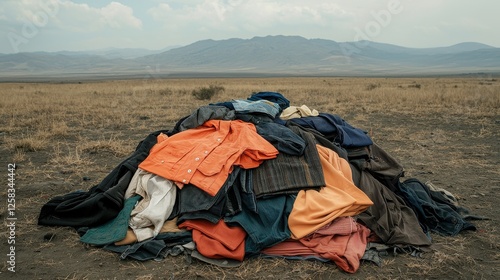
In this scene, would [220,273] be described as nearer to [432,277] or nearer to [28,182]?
[432,277]

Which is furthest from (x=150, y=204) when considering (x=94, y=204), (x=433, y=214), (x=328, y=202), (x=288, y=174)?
(x=433, y=214)

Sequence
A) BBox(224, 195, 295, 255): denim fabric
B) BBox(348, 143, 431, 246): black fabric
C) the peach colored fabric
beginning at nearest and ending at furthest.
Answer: BBox(224, 195, 295, 255): denim fabric < the peach colored fabric < BBox(348, 143, 431, 246): black fabric

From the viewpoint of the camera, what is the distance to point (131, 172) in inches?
161

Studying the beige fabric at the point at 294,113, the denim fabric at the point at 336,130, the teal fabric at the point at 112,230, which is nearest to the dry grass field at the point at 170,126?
the teal fabric at the point at 112,230

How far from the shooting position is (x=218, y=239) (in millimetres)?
3350

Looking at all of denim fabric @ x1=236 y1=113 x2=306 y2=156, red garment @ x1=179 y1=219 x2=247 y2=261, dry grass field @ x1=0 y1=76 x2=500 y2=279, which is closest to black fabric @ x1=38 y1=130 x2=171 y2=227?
dry grass field @ x1=0 y1=76 x2=500 y2=279

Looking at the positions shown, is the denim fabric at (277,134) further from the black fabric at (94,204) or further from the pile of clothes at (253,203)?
the black fabric at (94,204)

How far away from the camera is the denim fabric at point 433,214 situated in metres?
4.02

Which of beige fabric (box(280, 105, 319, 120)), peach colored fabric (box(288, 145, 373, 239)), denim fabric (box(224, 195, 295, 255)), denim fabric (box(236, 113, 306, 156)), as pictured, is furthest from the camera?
beige fabric (box(280, 105, 319, 120))

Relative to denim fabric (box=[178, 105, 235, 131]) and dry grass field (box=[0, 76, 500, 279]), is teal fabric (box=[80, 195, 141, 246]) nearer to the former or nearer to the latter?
dry grass field (box=[0, 76, 500, 279])

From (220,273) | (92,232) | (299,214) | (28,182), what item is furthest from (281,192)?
(28,182)

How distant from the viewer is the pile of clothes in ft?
11.2

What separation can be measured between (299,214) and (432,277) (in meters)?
1.22

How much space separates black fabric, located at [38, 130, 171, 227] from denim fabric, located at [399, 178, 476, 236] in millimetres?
3079
